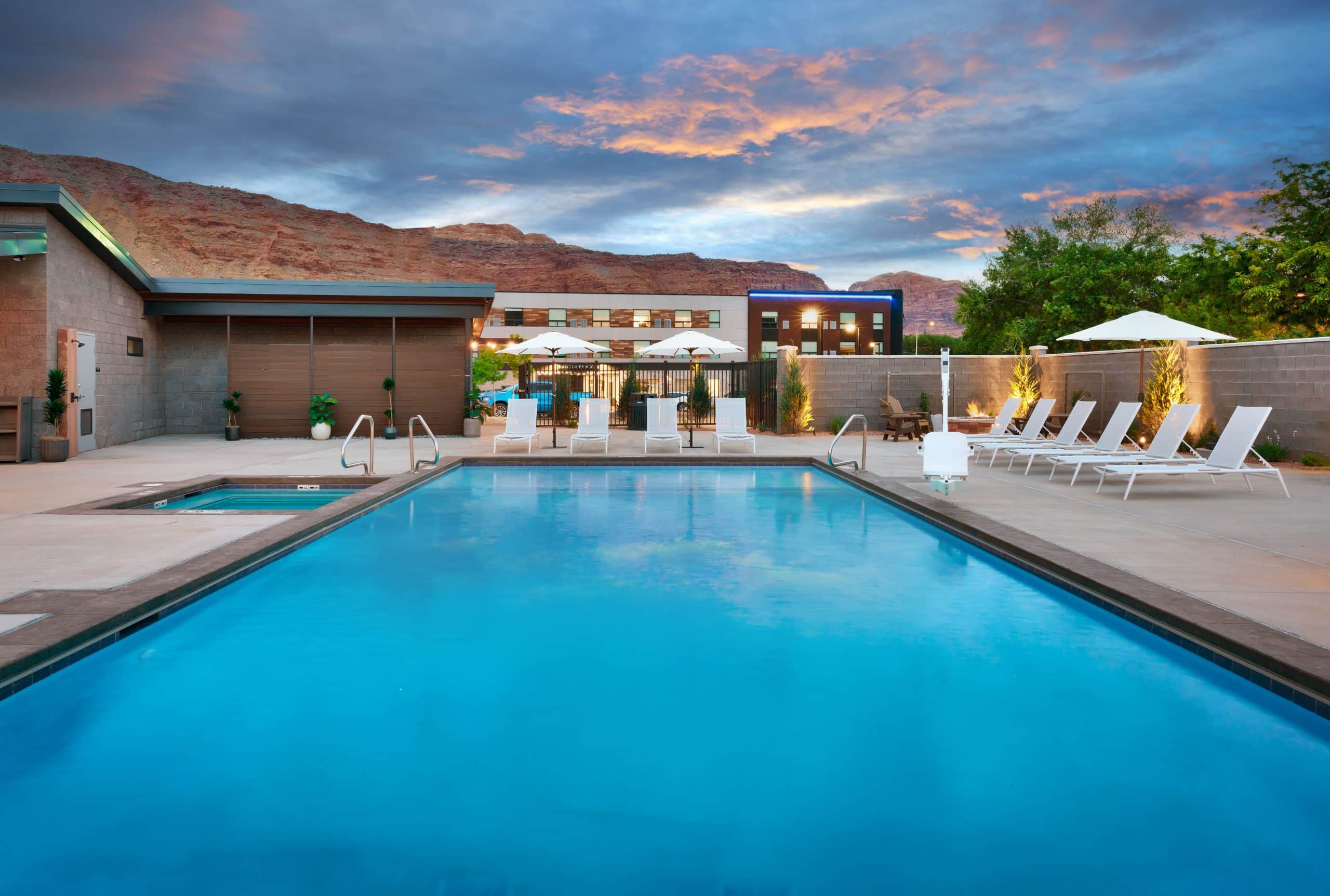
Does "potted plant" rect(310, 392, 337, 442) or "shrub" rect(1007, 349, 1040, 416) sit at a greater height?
"shrub" rect(1007, 349, 1040, 416)

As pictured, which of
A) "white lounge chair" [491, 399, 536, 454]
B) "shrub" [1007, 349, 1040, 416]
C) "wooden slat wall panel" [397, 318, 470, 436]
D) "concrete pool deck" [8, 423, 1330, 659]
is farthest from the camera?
"shrub" [1007, 349, 1040, 416]

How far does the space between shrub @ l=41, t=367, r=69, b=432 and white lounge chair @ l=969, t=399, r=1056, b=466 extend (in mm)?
13960

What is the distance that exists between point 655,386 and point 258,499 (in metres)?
13.3

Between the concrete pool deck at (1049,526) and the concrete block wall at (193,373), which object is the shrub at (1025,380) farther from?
the concrete block wall at (193,373)

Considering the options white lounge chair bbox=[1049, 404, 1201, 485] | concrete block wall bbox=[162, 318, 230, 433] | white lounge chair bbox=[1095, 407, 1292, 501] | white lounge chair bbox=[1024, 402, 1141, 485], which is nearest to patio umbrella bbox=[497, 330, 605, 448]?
concrete block wall bbox=[162, 318, 230, 433]

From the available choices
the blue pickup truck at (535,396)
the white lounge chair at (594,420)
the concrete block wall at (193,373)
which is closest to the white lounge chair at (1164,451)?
the white lounge chair at (594,420)

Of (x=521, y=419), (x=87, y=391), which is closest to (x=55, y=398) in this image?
(x=87, y=391)

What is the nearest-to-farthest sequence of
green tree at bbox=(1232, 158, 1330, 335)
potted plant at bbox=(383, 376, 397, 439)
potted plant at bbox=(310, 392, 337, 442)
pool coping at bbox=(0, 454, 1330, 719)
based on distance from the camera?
1. pool coping at bbox=(0, 454, 1330, 719)
2. potted plant at bbox=(310, 392, 337, 442)
3. potted plant at bbox=(383, 376, 397, 439)
4. green tree at bbox=(1232, 158, 1330, 335)

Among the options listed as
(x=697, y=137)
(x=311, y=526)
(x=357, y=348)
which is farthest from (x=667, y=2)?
(x=311, y=526)

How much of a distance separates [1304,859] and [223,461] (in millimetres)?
12869

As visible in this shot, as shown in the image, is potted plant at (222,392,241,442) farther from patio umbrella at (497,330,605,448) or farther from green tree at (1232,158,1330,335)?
green tree at (1232,158,1330,335)

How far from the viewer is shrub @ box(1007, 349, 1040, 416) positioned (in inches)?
715

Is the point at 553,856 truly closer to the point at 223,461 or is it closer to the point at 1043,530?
the point at 1043,530

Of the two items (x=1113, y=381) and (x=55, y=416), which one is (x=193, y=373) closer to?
(x=55, y=416)
